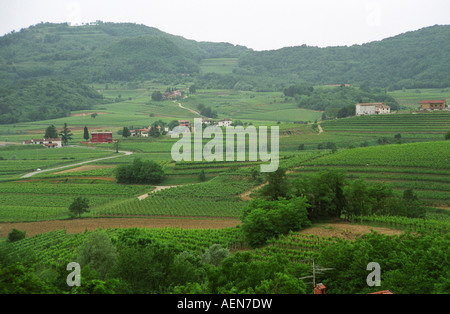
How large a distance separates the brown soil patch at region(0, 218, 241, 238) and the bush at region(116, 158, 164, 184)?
1536 centimetres

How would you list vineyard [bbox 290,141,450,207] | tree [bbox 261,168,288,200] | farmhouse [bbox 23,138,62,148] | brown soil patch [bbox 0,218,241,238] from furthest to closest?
farmhouse [bbox 23,138,62,148] < vineyard [bbox 290,141,450,207] < brown soil patch [bbox 0,218,241,238] < tree [bbox 261,168,288,200]

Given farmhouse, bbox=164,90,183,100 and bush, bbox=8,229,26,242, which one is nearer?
bush, bbox=8,229,26,242

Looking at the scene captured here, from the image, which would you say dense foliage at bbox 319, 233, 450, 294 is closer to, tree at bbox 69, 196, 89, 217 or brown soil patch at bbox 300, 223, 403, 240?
brown soil patch at bbox 300, 223, 403, 240

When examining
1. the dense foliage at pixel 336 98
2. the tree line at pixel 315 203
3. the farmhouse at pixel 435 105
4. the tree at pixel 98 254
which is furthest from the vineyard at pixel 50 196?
the dense foliage at pixel 336 98

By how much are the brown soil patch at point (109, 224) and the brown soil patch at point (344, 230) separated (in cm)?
852

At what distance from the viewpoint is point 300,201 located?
32.6 metres

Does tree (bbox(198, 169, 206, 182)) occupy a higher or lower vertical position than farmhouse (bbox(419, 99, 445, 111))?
lower

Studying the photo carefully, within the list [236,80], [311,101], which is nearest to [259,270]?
[311,101]

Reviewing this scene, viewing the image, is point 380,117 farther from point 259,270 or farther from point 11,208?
point 259,270

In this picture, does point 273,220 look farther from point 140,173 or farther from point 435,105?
point 435,105

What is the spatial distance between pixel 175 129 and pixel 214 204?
175ft

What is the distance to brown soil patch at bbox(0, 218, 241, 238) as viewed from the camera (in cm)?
3862

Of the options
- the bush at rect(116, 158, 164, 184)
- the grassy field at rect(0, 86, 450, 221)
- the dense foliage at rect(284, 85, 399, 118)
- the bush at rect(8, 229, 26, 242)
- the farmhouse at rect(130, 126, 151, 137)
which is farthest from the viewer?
the dense foliage at rect(284, 85, 399, 118)

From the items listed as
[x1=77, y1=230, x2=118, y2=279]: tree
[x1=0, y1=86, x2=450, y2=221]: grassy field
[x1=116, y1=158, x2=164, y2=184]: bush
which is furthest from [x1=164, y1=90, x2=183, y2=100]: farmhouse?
[x1=77, y1=230, x2=118, y2=279]: tree
